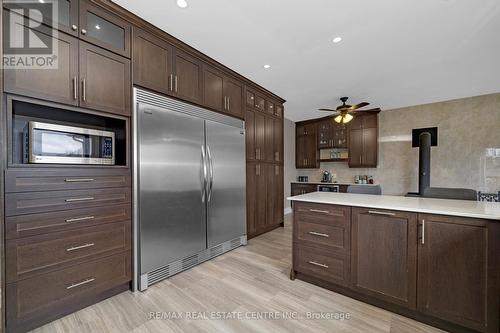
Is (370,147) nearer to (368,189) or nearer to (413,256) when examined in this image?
(368,189)

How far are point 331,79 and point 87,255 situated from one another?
4.03m

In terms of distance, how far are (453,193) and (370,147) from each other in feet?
10.6

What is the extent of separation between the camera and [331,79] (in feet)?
11.3

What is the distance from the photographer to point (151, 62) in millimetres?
2154

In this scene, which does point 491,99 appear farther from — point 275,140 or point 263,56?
point 263,56

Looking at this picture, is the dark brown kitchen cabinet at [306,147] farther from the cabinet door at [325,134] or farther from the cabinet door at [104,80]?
the cabinet door at [104,80]

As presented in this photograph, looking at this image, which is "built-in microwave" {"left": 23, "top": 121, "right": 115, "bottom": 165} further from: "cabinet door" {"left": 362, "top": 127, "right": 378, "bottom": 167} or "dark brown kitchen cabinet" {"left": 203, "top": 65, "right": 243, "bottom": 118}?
"cabinet door" {"left": 362, "top": 127, "right": 378, "bottom": 167}

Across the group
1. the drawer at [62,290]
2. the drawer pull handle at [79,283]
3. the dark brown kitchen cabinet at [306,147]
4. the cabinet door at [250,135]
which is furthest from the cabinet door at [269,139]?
the drawer pull handle at [79,283]

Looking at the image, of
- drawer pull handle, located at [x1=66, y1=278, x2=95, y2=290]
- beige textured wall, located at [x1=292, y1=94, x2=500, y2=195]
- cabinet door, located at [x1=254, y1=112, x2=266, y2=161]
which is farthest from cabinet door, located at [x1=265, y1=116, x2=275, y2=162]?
beige textured wall, located at [x1=292, y1=94, x2=500, y2=195]

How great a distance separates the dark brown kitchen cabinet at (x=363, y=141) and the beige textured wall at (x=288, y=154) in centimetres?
161

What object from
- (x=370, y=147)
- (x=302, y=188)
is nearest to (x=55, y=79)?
(x=302, y=188)

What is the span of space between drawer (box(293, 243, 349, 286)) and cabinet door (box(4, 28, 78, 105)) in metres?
2.56

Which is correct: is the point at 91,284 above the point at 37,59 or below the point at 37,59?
below

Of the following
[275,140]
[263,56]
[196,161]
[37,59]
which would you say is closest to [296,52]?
[263,56]
